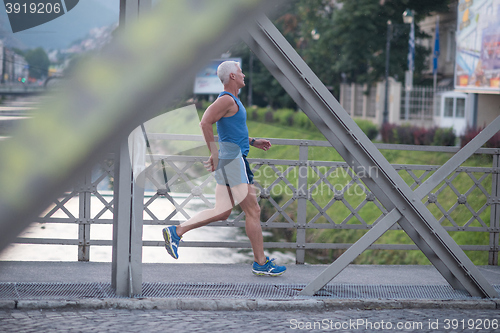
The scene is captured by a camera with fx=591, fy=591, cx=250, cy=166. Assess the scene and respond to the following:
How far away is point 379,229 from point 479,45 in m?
17.3

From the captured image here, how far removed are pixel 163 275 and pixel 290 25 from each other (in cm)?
3584

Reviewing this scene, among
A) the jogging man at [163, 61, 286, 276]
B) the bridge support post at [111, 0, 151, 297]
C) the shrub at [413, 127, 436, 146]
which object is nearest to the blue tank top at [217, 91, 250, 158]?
the jogging man at [163, 61, 286, 276]

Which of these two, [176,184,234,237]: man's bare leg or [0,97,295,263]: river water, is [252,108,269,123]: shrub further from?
[176,184,234,237]: man's bare leg

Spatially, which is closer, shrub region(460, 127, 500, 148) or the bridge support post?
the bridge support post

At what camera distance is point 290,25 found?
130ft

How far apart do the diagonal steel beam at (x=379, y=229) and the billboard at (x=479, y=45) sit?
50.1ft

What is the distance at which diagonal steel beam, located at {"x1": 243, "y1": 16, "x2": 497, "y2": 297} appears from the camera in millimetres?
4379

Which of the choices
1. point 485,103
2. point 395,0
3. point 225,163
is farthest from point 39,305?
point 395,0

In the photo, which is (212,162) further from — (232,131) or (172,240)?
(172,240)

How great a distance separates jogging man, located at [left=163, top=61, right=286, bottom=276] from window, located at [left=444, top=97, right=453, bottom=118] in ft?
97.7

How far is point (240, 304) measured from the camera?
4.46 m

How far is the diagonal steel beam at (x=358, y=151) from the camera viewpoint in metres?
4.38

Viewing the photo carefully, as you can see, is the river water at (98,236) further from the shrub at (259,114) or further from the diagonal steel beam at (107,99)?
the shrub at (259,114)

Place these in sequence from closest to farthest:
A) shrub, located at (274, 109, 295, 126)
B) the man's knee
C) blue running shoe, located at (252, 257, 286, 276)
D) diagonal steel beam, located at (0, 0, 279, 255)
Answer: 1. diagonal steel beam, located at (0, 0, 279, 255)
2. the man's knee
3. blue running shoe, located at (252, 257, 286, 276)
4. shrub, located at (274, 109, 295, 126)
